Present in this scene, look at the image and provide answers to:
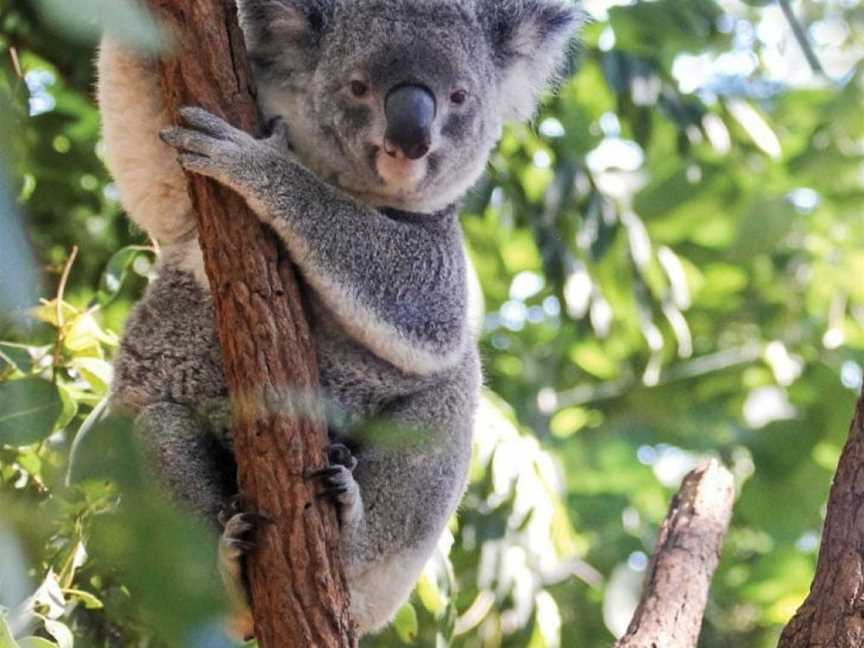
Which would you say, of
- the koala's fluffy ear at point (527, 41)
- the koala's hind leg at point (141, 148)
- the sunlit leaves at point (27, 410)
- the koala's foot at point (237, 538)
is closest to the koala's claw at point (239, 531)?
the koala's foot at point (237, 538)

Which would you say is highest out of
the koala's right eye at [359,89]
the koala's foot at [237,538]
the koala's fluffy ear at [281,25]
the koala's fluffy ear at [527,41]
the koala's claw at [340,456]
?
the koala's fluffy ear at [281,25]

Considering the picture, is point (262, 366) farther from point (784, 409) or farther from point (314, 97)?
point (784, 409)

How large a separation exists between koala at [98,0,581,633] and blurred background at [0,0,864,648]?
255 mm

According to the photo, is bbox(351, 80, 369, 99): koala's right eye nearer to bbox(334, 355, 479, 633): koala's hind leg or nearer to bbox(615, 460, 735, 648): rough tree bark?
bbox(334, 355, 479, 633): koala's hind leg

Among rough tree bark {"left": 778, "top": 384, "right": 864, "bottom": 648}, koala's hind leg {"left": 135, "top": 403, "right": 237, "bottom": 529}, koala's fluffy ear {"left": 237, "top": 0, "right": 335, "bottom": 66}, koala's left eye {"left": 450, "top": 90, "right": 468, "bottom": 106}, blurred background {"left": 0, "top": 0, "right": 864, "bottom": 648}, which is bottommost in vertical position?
blurred background {"left": 0, "top": 0, "right": 864, "bottom": 648}

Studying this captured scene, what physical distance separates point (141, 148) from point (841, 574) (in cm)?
190

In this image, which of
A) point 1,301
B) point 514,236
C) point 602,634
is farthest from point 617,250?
point 1,301

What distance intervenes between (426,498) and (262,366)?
89 cm

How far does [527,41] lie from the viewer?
3.60 metres

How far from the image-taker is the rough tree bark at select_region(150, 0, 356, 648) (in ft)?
8.16

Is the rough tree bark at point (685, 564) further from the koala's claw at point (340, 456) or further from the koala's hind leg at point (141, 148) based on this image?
the koala's hind leg at point (141, 148)

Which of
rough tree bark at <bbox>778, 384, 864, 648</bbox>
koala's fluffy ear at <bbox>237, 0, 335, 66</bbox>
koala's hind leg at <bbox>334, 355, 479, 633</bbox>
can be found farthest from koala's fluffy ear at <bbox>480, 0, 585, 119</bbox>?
rough tree bark at <bbox>778, 384, 864, 648</bbox>

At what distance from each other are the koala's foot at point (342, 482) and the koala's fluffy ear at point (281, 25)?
3.37 ft

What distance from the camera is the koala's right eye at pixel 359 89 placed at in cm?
312
